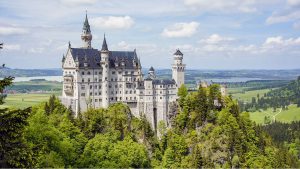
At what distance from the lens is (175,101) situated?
11506 cm

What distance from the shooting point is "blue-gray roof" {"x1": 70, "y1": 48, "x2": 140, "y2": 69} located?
110750mm

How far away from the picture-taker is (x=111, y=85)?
376 ft

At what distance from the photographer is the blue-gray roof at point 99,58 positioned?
11075 centimetres

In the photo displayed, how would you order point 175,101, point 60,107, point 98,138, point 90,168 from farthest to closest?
point 175,101 < point 60,107 < point 98,138 < point 90,168

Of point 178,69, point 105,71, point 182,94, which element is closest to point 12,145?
point 105,71

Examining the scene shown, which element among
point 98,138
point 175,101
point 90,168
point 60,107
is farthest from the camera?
point 175,101

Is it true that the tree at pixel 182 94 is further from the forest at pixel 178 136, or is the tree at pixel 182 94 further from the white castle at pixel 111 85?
the white castle at pixel 111 85

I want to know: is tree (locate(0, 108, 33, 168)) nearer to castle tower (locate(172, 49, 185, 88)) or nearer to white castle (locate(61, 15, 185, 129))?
white castle (locate(61, 15, 185, 129))

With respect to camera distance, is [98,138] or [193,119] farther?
[193,119]

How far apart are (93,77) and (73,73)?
5.81m

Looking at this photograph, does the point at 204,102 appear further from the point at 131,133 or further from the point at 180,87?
the point at 131,133

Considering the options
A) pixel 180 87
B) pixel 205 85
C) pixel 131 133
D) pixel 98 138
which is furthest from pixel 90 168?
pixel 205 85

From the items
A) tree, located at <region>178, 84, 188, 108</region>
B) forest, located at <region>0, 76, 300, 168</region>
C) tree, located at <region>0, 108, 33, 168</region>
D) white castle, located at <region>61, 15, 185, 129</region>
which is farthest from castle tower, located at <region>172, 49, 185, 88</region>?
tree, located at <region>0, 108, 33, 168</region>

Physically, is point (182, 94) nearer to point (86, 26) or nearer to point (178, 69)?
point (178, 69)
